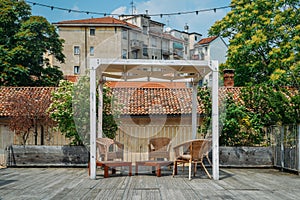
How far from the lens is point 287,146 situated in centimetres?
945

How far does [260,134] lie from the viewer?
35.7ft

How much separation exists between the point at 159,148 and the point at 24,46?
1441cm

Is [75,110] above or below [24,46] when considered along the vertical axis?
below

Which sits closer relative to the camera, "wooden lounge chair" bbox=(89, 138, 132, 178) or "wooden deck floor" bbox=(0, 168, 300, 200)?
"wooden deck floor" bbox=(0, 168, 300, 200)

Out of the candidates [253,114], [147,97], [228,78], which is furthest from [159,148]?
[228,78]

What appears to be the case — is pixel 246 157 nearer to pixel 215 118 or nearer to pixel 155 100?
pixel 215 118

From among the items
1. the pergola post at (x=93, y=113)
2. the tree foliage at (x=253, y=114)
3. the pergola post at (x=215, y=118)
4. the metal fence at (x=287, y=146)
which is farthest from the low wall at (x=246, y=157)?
the pergola post at (x=93, y=113)

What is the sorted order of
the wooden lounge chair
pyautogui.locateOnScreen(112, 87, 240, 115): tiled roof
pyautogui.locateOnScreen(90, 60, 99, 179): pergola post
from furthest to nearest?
pyautogui.locateOnScreen(112, 87, 240, 115): tiled roof, the wooden lounge chair, pyautogui.locateOnScreen(90, 60, 99, 179): pergola post

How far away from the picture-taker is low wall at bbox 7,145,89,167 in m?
10.3

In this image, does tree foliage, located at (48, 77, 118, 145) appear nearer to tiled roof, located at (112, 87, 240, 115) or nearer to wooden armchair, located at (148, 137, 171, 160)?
wooden armchair, located at (148, 137, 171, 160)

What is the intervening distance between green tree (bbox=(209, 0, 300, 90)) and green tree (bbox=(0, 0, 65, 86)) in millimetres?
10593

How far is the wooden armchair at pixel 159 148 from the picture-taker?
30.5 ft

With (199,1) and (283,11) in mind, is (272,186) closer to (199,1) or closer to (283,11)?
(199,1)

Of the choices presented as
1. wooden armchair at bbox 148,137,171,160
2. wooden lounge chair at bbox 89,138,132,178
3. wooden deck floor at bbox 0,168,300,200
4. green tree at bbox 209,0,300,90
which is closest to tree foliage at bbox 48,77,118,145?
wooden lounge chair at bbox 89,138,132,178
